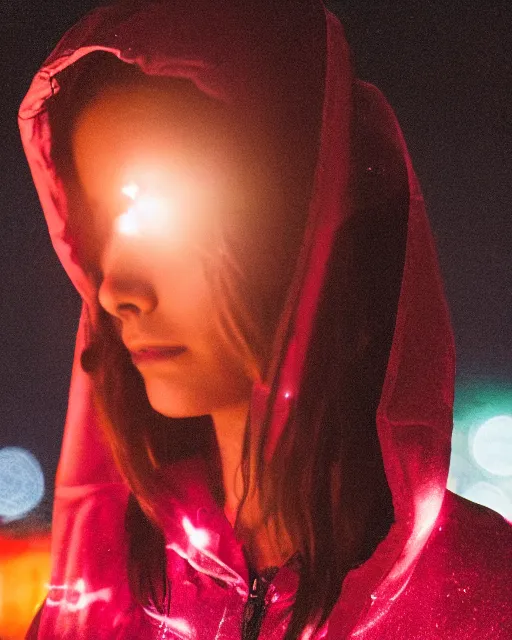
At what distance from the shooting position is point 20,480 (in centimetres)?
137

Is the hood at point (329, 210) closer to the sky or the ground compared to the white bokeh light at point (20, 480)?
closer to the sky

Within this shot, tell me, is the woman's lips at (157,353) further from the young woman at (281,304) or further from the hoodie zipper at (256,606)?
the hoodie zipper at (256,606)

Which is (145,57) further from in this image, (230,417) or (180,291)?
(230,417)

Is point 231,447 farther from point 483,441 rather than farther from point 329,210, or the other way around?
point 483,441

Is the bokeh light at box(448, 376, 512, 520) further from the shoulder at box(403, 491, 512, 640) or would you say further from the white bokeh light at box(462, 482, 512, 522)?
the shoulder at box(403, 491, 512, 640)

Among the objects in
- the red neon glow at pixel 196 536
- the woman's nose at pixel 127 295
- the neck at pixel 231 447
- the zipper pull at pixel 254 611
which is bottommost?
the zipper pull at pixel 254 611

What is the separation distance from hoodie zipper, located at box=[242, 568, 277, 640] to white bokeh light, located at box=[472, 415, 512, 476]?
1.62 ft

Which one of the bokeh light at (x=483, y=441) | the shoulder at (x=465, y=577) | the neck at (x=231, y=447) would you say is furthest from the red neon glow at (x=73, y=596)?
the bokeh light at (x=483, y=441)

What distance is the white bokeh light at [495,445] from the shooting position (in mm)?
1231

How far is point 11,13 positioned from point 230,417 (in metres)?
0.85

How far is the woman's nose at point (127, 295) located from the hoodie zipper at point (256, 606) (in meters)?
0.39

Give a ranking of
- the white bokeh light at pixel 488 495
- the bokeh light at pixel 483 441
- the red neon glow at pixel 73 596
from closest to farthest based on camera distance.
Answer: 1. the red neon glow at pixel 73 596
2. the bokeh light at pixel 483 441
3. the white bokeh light at pixel 488 495

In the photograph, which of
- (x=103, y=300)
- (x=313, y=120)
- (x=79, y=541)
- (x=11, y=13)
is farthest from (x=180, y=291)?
(x=11, y=13)

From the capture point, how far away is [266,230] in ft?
2.91
